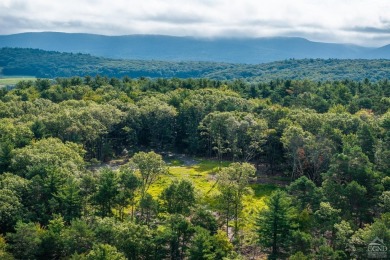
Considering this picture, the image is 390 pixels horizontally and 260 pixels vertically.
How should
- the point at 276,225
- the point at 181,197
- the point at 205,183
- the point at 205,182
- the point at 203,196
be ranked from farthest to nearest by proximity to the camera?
the point at 205,182
the point at 205,183
the point at 203,196
the point at 181,197
the point at 276,225

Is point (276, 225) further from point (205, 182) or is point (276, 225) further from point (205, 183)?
point (205, 182)

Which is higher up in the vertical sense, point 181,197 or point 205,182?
point 181,197

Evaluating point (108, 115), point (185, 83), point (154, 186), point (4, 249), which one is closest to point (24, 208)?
point (4, 249)

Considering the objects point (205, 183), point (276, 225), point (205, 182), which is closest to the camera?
point (276, 225)

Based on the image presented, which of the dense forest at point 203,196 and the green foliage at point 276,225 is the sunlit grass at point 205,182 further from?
the green foliage at point 276,225

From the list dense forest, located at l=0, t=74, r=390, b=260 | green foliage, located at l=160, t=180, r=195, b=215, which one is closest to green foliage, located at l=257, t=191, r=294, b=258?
dense forest, located at l=0, t=74, r=390, b=260

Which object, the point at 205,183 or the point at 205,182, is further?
the point at 205,182

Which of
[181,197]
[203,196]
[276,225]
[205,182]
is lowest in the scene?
[205,182]

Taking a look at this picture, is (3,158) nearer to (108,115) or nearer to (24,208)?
(24,208)

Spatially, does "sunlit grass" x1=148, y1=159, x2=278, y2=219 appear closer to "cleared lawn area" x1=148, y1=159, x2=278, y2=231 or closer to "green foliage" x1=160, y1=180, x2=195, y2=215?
"cleared lawn area" x1=148, y1=159, x2=278, y2=231

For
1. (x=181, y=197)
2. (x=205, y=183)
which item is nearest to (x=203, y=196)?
(x=181, y=197)

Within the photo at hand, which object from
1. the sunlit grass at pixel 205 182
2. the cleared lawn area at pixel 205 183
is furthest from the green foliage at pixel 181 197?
the sunlit grass at pixel 205 182
